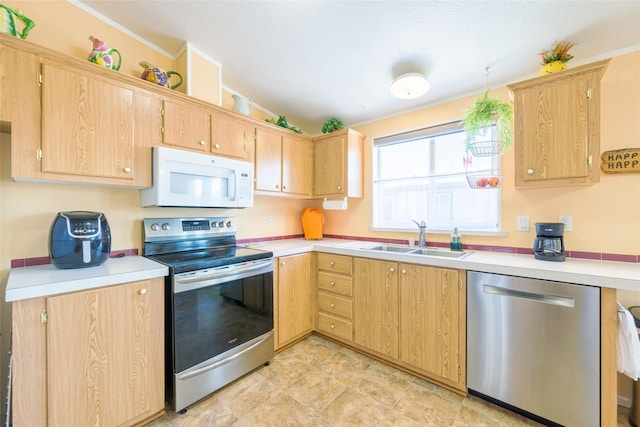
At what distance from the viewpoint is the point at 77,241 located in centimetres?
143

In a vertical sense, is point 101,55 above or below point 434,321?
above

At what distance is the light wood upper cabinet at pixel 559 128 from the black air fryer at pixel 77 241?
9.26 ft

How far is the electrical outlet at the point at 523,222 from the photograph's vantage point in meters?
1.99

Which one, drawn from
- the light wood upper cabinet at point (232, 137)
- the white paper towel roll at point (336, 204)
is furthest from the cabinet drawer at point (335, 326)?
the light wood upper cabinet at point (232, 137)

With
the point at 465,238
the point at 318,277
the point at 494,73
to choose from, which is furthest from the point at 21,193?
the point at 494,73

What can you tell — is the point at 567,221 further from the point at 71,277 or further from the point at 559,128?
the point at 71,277

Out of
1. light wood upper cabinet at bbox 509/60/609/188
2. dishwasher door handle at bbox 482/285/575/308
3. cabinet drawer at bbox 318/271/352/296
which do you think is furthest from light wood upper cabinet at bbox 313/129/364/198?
dishwasher door handle at bbox 482/285/575/308

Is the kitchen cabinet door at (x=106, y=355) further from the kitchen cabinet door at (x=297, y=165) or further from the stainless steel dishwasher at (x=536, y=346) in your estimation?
the stainless steel dishwasher at (x=536, y=346)

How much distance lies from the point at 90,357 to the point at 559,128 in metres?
3.11

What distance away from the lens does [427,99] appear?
2441 mm

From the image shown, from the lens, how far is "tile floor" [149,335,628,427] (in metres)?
1.54

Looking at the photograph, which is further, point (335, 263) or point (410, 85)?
point (335, 263)

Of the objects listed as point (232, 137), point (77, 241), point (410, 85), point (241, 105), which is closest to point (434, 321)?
point (410, 85)

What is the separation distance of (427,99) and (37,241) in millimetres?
3242
